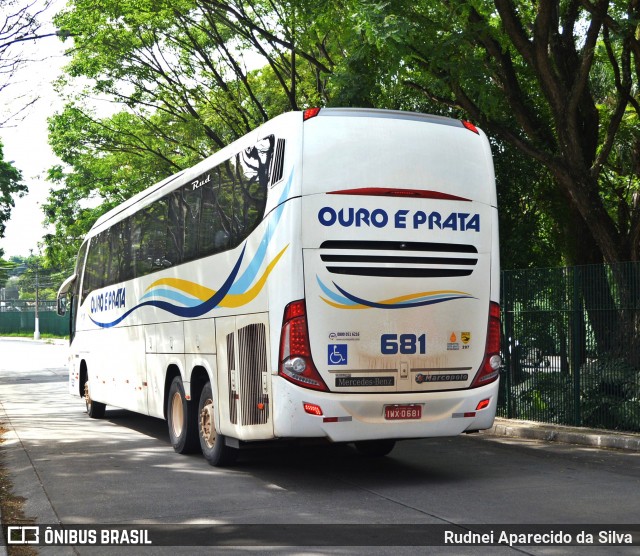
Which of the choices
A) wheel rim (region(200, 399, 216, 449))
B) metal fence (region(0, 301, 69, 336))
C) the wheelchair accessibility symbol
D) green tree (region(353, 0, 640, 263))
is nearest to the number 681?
the wheelchair accessibility symbol

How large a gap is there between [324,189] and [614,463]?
16.0 ft

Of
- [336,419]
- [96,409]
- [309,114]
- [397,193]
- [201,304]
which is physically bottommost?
[96,409]

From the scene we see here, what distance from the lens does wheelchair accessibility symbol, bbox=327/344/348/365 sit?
30.3ft

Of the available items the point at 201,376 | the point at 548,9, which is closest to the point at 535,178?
the point at 548,9

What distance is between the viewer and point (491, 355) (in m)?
10.1

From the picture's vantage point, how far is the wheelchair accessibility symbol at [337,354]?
9250mm

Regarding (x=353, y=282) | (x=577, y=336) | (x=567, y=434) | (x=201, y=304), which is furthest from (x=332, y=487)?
(x=577, y=336)

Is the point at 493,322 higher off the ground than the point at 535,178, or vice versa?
the point at 535,178

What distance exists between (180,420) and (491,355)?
14.7 feet

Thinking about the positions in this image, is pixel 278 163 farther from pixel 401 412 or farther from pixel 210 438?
pixel 210 438

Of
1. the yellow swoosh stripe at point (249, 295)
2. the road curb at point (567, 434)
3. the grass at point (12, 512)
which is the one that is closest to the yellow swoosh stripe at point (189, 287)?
the yellow swoosh stripe at point (249, 295)

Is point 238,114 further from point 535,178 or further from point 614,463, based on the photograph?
point 614,463

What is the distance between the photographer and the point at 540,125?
1752cm

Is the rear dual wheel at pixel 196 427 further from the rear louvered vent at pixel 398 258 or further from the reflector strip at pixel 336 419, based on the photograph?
the rear louvered vent at pixel 398 258
